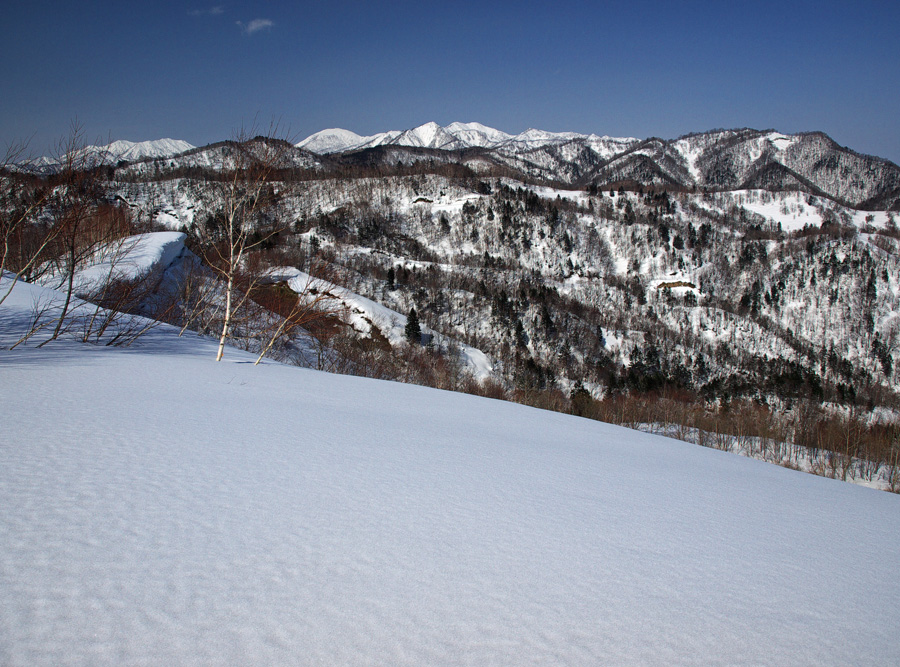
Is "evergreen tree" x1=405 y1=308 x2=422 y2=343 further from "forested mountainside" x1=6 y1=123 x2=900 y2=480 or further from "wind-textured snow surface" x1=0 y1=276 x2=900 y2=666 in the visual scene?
"wind-textured snow surface" x1=0 y1=276 x2=900 y2=666

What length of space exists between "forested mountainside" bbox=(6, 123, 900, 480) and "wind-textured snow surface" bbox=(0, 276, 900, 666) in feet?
141

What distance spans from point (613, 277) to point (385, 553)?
495 feet

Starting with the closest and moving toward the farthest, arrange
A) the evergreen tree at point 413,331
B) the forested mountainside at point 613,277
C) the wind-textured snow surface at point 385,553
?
the wind-textured snow surface at point 385,553, the evergreen tree at point 413,331, the forested mountainside at point 613,277

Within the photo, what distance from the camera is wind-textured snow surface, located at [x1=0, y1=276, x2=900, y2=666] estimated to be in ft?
6.50

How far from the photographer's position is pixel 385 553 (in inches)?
107

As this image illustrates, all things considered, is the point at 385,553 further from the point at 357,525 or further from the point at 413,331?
the point at 413,331

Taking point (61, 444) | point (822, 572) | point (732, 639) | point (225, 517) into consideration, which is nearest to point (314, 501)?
point (225, 517)

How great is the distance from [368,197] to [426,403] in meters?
158

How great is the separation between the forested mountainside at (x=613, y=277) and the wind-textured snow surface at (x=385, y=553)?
4286 cm

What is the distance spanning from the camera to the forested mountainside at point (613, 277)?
310ft

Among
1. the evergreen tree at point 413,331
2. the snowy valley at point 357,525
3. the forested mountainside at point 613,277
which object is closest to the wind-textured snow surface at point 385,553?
the snowy valley at point 357,525

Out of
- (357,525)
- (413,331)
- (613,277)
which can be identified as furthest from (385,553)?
(613,277)

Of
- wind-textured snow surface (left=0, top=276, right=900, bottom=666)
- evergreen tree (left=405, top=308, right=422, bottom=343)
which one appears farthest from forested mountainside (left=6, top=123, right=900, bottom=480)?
wind-textured snow surface (left=0, top=276, right=900, bottom=666)

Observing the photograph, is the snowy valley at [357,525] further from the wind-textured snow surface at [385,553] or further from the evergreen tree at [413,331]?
the evergreen tree at [413,331]
